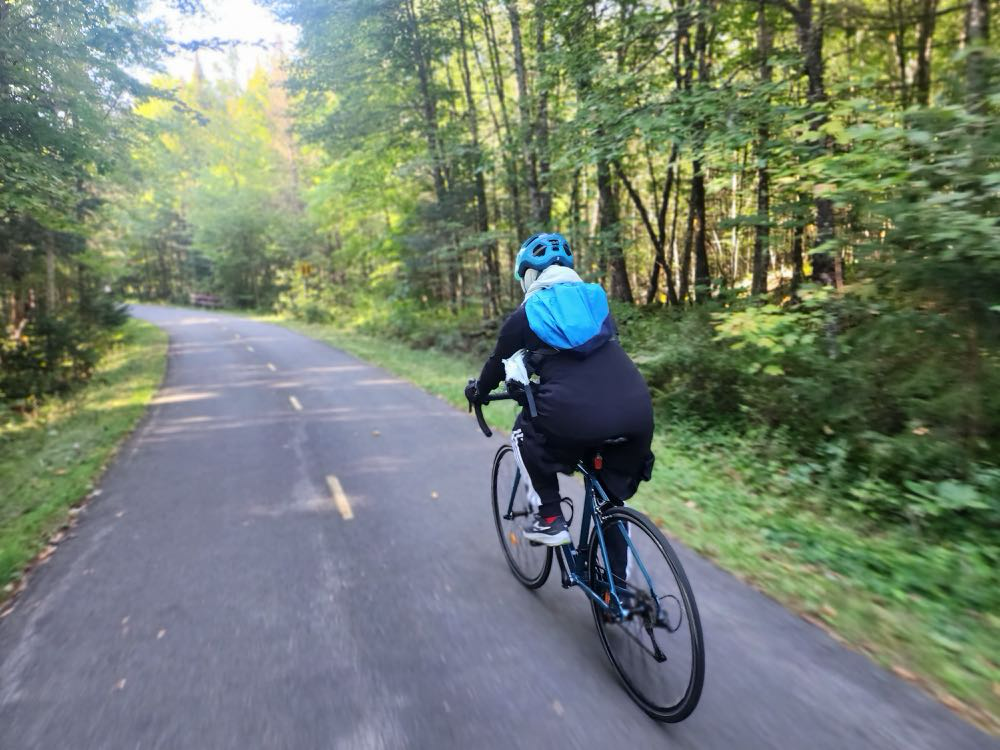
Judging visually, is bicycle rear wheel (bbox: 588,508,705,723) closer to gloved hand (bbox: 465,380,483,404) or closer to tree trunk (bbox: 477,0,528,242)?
gloved hand (bbox: 465,380,483,404)

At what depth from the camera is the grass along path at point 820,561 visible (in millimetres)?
2846

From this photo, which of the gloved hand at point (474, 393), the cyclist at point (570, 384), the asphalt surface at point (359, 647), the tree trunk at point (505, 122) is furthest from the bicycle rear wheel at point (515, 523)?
the tree trunk at point (505, 122)

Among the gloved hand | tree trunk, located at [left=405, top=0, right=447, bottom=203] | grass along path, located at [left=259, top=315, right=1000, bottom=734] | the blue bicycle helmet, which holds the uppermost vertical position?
tree trunk, located at [left=405, top=0, right=447, bottom=203]

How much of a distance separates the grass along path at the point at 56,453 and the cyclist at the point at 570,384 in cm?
442

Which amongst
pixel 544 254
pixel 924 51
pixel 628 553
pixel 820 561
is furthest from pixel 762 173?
pixel 628 553

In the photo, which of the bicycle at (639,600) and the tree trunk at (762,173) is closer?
the bicycle at (639,600)

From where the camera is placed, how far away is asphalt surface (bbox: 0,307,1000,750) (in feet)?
8.45

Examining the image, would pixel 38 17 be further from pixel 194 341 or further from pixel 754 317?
pixel 194 341

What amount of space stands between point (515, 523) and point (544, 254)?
2.06 meters

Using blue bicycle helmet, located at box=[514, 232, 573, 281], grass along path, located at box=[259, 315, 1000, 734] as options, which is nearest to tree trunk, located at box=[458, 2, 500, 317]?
grass along path, located at box=[259, 315, 1000, 734]

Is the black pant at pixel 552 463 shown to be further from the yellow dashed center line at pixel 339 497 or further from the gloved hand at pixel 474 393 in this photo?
the yellow dashed center line at pixel 339 497

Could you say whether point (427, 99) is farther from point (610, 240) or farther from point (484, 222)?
point (610, 240)

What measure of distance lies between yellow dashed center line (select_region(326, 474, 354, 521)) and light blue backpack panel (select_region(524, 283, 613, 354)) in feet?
11.3

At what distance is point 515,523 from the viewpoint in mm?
4113
